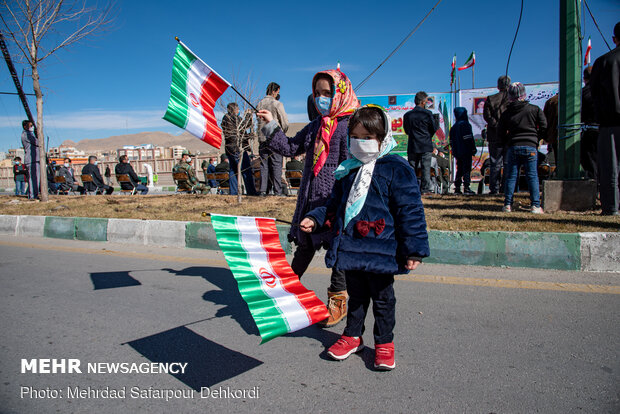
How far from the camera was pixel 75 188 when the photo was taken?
18.5m

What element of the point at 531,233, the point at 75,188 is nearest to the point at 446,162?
the point at 531,233

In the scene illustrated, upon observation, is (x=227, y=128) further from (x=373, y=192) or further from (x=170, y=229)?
(x=373, y=192)

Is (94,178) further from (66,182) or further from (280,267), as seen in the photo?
(280,267)

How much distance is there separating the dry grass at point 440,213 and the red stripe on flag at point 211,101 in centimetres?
162

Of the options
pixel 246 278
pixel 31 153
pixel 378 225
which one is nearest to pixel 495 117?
pixel 378 225

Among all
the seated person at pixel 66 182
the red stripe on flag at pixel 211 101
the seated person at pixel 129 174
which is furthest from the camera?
the seated person at pixel 66 182

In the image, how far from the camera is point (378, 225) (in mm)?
2379

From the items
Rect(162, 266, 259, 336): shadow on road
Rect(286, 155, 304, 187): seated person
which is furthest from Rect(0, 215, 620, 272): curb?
Rect(286, 155, 304, 187): seated person

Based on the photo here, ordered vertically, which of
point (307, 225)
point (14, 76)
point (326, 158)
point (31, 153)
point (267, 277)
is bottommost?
point (267, 277)

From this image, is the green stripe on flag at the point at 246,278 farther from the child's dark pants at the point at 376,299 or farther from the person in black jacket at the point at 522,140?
the person in black jacket at the point at 522,140

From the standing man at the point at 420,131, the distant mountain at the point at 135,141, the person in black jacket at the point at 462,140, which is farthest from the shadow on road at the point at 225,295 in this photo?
the distant mountain at the point at 135,141

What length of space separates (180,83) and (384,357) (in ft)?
9.19

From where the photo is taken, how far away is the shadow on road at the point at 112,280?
13.7 ft

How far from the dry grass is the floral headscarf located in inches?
98.8
